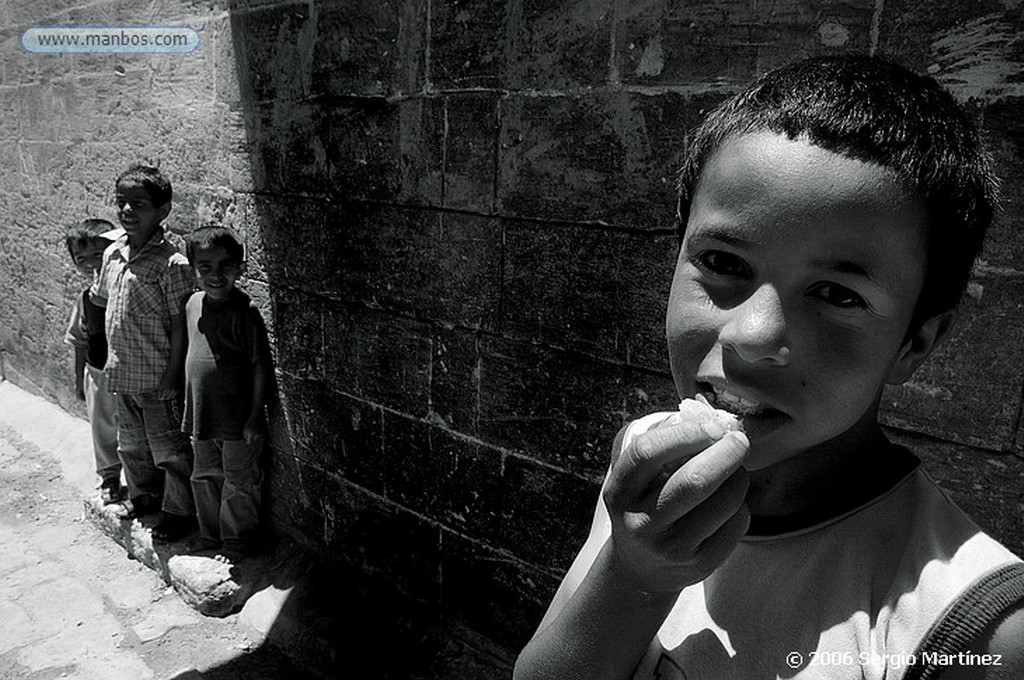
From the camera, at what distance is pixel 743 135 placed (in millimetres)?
877

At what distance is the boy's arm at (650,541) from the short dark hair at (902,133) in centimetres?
32

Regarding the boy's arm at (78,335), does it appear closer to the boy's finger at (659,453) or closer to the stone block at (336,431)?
the stone block at (336,431)

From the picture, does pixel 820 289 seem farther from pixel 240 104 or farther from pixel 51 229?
pixel 51 229

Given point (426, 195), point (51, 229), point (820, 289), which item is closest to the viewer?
point (820, 289)

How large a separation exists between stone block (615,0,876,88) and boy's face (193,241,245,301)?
6.44ft

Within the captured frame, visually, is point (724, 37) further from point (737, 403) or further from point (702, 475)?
point (702, 475)

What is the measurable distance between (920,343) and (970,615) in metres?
0.32

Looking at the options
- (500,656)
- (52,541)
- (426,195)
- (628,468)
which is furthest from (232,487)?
(628,468)

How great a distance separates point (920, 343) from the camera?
3.07 ft

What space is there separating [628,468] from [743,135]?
390 millimetres

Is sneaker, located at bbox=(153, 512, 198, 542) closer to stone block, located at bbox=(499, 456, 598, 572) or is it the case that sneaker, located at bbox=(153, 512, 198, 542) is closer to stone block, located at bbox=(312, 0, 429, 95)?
stone block, located at bbox=(499, 456, 598, 572)

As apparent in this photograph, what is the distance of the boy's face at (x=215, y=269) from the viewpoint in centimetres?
330

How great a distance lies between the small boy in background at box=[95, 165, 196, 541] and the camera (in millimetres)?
3648

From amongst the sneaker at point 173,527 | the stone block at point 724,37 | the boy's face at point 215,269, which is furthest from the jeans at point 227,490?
the stone block at point 724,37
